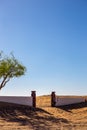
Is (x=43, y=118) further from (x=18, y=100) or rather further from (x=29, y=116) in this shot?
(x=18, y=100)

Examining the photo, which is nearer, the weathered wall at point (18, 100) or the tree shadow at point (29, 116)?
the tree shadow at point (29, 116)

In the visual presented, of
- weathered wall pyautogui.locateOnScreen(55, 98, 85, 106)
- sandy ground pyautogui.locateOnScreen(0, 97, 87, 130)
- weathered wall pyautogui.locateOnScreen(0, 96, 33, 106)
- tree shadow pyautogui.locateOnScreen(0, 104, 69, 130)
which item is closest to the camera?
sandy ground pyautogui.locateOnScreen(0, 97, 87, 130)

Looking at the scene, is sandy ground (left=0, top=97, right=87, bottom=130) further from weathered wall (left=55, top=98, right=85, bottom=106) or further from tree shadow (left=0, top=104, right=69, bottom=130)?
weathered wall (left=55, top=98, right=85, bottom=106)

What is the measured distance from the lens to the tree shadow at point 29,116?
31.8 metres

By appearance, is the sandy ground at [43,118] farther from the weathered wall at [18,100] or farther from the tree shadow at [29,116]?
the weathered wall at [18,100]

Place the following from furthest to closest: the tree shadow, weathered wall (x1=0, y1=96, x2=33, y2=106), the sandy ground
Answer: weathered wall (x1=0, y1=96, x2=33, y2=106), the tree shadow, the sandy ground

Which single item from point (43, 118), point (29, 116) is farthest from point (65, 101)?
point (43, 118)

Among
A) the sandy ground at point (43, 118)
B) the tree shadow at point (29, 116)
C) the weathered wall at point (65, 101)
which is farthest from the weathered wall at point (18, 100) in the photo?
the weathered wall at point (65, 101)

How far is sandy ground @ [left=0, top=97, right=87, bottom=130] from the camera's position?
1204 inches

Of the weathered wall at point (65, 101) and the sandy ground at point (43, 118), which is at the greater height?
the weathered wall at point (65, 101)

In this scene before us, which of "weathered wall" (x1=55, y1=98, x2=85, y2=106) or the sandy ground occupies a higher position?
"weathered wall" (x1=55, y1=98, x2=85, y2=106)

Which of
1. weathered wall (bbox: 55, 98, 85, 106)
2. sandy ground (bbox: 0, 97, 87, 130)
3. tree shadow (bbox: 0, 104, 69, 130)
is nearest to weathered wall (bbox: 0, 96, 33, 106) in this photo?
tree shadow (bbox: 0, 104, 69, 130)

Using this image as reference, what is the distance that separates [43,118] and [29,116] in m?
1.51

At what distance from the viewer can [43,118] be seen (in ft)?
116
